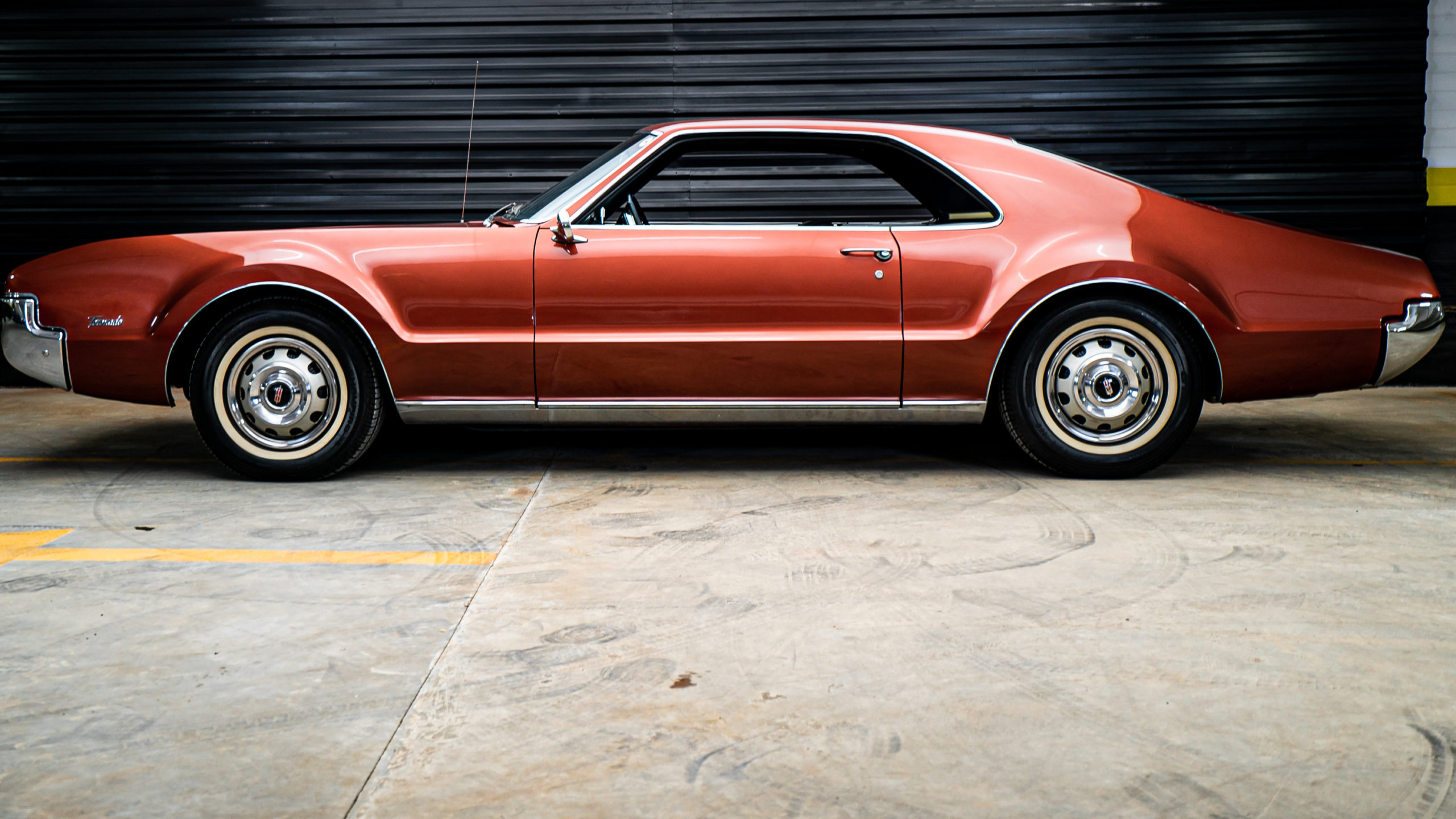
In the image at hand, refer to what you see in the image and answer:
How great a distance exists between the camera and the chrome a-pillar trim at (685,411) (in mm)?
4414

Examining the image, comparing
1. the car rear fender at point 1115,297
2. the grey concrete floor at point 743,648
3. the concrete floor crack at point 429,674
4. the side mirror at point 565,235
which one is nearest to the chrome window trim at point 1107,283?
the car rear fender at point 1115,297

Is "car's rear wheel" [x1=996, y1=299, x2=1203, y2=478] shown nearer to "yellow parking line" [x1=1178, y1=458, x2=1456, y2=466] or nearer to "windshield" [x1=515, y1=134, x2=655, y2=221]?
"yellow parking line" [x1=1178, y1=458, x2=1456, y2=466]

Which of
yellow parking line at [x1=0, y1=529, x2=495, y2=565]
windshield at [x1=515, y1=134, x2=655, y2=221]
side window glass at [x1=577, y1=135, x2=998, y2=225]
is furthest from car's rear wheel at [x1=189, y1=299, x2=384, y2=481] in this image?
side window glass at [x1=577, y1=135, x2=998, y2=225]

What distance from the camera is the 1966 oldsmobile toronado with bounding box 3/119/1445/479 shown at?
4.34 metres

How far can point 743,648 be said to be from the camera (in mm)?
2619

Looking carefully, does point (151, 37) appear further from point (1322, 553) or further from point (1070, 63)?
point (1322, 553)

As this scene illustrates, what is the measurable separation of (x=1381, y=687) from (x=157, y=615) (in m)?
2.85

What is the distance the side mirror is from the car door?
2cm

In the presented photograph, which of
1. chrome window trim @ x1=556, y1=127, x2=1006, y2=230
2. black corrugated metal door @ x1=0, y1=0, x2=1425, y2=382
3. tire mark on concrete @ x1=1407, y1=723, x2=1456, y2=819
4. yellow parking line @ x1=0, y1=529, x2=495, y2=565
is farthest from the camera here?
black corrugated metal door @ x1=0, y1=0, x2=1425, y2=382

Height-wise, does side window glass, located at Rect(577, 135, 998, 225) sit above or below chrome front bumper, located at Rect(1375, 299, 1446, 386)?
above

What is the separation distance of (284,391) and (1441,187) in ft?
24.5

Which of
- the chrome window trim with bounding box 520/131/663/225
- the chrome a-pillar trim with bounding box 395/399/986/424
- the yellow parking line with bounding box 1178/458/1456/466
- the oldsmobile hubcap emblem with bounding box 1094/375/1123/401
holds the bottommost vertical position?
the yellow parking line with bounding box 1178/458/1456/466

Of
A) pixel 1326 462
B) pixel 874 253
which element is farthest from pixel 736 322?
pixel 1326 462

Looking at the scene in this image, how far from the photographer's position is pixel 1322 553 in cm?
342
